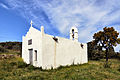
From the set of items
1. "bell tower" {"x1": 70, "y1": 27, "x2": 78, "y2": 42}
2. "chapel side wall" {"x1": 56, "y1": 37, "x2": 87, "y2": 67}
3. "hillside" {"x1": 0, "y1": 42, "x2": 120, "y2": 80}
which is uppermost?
"bell tower" {"x1": 70, "y1": 27, "x2": 78, "y2": 42}

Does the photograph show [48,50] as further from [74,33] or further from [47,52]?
[74,33]

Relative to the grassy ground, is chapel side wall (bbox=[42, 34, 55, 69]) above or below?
above

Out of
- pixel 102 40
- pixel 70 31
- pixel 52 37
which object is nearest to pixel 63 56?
pixel 52 37

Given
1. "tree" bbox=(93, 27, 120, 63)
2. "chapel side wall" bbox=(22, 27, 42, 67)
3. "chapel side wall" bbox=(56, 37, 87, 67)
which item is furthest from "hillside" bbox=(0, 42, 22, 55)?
"tree" bbox=(93, 27, 120, 63)

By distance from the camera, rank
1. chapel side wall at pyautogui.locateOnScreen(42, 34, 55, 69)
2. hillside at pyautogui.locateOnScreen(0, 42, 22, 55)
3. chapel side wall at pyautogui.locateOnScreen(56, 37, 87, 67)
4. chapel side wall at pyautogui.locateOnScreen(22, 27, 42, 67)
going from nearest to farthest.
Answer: chapel side wall at pyautogui.locateOnScreen(42, 34, 55, 69), chapel side wall at pyautogui.locateOnScreen(22, 27, 42, 67), chapel side wall at pyautogui.locateOnScreen(56, 37, 87, 67), hillside at pyautogui.locateOnScreen(0, 42, 22, 55)

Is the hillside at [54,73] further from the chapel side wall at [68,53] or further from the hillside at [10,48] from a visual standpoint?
the hillside at [10,48]

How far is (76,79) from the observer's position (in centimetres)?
677

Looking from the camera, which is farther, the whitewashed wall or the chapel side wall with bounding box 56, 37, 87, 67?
the chapel side wall with bounding box 56, 37, 87, 67

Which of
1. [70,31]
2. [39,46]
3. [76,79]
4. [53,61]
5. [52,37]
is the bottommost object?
[76,79]

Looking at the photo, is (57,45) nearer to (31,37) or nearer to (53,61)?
(53,61)

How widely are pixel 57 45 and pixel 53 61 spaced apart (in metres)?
1.91

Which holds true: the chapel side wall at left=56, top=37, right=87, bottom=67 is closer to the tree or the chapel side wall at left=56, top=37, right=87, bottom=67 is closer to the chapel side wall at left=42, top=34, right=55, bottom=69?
the chapel side wall at left=42, top=34, right=55, bottom=69

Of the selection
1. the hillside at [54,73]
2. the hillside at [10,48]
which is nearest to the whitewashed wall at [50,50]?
the hillside at [54,73]

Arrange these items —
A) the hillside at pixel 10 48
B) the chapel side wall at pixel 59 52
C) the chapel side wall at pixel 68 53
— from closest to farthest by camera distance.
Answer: the chapel side wall at pixel 59 52 → the chapel side wall at pixel 68 53 → the hillside at pixel 10 48
